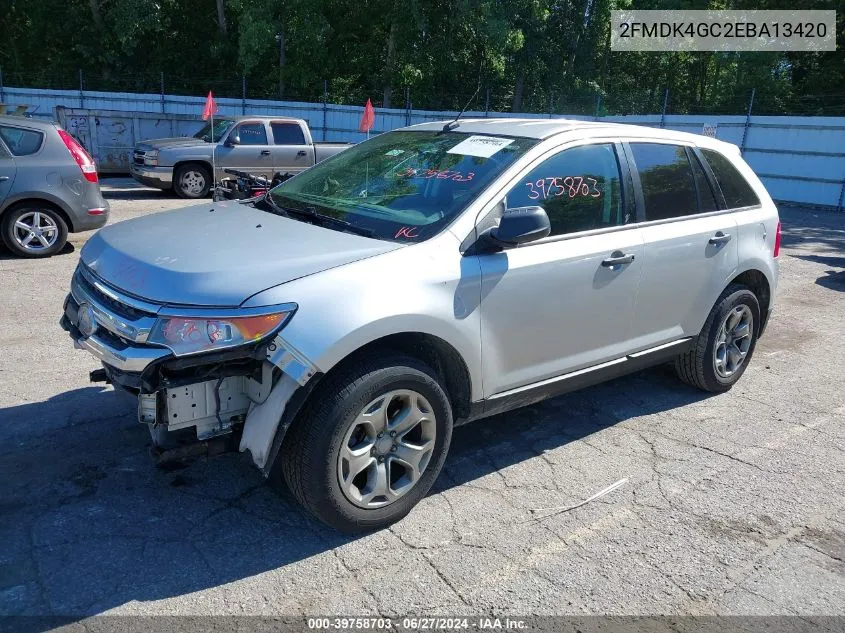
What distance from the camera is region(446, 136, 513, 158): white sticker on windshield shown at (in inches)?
157

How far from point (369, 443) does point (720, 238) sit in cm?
288

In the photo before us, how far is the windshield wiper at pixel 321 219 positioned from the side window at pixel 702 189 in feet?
8.08

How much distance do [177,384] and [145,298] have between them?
0.41 meters

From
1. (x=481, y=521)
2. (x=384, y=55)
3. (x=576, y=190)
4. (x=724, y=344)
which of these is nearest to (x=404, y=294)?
(x=481, y=521)

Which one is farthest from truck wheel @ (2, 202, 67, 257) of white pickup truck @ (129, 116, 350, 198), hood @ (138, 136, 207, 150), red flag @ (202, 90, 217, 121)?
hood @ (138, 136, 207, 150)

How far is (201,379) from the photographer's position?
9.70 ft

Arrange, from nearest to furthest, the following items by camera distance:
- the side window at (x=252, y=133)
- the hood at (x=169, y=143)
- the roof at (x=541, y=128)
→ the roof at (x=541, y=128)
the hood at (x=169, y=143)
the side window at (x=252, y=133)

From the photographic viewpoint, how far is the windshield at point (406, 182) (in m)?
3.66

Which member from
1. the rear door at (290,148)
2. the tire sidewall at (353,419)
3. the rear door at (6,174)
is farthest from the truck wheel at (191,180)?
the tire sidewall at (353,419)

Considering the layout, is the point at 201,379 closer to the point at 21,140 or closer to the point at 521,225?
the point at 521,225

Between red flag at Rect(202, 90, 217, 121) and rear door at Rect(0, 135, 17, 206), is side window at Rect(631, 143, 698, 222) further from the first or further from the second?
red flag at Rect(202, 90, 217, 121)

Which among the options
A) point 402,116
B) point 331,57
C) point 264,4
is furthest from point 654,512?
point 331,57

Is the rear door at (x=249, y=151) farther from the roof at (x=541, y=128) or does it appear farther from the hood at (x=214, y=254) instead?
the hood at (x=214, y=254)

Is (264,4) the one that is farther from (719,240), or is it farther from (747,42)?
(719,240)
